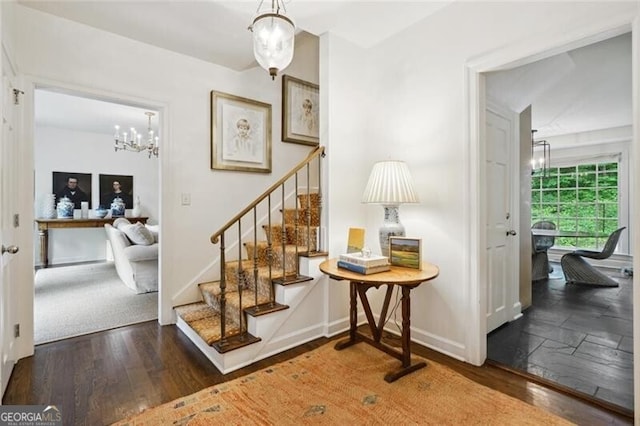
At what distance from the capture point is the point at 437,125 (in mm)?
2309

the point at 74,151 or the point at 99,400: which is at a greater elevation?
the point at 74,151

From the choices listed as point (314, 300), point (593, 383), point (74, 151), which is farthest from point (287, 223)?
point (74, 151)

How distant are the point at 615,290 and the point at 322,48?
15.8 feet

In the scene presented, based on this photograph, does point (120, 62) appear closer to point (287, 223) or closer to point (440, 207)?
point (287, 223)

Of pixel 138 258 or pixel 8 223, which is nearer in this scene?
pixel 8 223

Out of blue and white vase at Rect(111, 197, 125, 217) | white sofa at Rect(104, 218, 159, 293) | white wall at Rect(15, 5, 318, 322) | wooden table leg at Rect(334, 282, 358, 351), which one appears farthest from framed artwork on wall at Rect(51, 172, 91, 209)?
wooden table leg at Rect(334, 282, 358, 351)

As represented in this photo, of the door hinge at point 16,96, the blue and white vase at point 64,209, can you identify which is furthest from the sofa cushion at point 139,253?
the blue and white vase at point 64,209

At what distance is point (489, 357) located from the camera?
2217 millimetres

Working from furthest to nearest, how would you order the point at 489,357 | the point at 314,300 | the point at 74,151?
the point at 74,151
the point at 314,300
the point at 489,357

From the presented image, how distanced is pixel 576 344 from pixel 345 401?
2.03 m

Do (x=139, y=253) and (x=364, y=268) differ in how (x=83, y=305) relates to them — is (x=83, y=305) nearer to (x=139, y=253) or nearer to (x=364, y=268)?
(x=139, y=253)

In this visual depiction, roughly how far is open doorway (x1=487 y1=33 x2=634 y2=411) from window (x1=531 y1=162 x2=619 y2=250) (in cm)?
4

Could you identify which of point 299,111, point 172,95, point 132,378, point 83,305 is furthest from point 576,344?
point 83,305

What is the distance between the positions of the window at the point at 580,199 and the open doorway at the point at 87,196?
736cm
